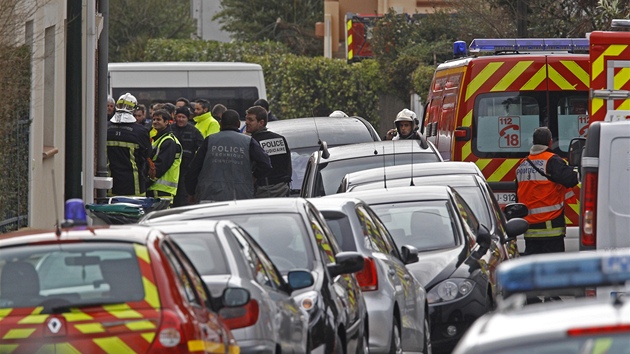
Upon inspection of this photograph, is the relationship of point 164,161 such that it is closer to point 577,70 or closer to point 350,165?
point 350,165

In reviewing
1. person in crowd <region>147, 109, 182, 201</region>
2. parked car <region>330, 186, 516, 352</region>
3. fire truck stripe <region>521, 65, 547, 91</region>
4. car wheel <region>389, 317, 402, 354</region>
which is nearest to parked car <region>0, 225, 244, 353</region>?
car wheel <region>389, 317, 402, 354</region>

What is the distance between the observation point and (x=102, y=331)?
6.55 meters

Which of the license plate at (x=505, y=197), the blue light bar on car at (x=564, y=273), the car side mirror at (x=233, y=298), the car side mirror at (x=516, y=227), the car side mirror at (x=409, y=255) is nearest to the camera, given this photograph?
the blue light bar on car at (x=564, y=273)

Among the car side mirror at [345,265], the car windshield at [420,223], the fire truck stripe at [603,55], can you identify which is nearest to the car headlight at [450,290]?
the car windshield at [420,223]

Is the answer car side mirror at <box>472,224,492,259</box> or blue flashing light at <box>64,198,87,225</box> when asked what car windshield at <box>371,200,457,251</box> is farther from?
blue flashing light at <box>64,198,87,225</box>

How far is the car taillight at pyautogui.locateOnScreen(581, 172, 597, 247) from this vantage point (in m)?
11.0

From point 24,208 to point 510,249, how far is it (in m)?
5.12

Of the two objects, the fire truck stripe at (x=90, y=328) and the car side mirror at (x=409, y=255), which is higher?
the fire truck stripe at (x=90, y=328)

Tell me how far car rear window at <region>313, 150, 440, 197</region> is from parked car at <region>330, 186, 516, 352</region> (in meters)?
2.59

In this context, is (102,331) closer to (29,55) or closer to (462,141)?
(29,55)

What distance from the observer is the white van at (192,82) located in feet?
89.7

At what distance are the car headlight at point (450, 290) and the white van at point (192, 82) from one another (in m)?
15.4

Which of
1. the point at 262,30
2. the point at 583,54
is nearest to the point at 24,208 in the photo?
the point at 583,54

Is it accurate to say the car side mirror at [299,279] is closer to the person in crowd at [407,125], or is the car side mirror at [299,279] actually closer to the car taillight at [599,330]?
the car taillight at [599,330]
